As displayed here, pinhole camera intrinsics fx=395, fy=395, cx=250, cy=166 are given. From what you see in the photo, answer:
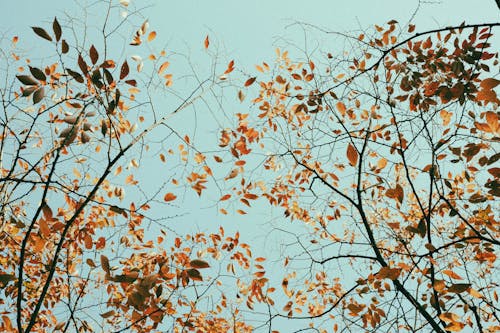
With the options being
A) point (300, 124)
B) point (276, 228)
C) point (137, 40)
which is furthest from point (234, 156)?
point (300, 124)

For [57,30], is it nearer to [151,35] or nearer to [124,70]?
[124,70]

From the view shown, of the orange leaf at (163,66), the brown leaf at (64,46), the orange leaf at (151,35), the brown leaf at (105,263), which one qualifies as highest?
the orange leaf at (151,35)

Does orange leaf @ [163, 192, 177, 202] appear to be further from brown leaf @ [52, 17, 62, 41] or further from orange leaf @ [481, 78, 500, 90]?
orange leaf @ [481, 78, 500, 90]

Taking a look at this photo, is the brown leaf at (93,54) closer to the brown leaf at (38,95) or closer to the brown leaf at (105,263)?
the brown leaf at (38,95)

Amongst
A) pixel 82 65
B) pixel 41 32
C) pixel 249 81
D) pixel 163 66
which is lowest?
pixel 82 65

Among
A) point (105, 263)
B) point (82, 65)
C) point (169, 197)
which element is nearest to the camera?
point (105, 263)

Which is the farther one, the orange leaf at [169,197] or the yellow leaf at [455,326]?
the orange leaf at [169,197]

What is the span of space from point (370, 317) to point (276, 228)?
1084mm

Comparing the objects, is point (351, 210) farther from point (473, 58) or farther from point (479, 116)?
point (473, 58)

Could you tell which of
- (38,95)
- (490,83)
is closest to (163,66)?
(38,95)

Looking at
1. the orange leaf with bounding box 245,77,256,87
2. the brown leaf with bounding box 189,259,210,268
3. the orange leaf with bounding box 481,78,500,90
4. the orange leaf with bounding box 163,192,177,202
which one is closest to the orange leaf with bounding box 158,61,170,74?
Result: the orange leaf with bounding box 245,77,256,87

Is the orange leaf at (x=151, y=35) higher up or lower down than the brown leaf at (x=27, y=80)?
higher up

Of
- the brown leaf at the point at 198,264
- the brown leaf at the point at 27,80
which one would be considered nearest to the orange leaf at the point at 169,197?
the brown leaf at the point at 198,264

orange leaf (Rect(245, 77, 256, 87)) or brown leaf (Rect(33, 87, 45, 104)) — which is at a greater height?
orange leaf (Rect(245, 77, 256, 87))
